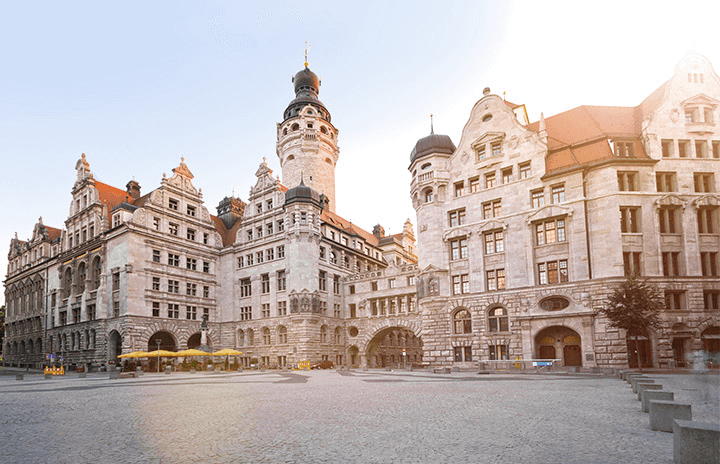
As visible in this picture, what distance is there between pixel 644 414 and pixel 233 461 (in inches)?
405

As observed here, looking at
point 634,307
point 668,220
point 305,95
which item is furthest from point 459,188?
point 305,95

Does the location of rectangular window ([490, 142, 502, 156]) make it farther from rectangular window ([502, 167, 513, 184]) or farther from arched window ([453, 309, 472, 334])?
arched window ([453, 309, 472, 334])

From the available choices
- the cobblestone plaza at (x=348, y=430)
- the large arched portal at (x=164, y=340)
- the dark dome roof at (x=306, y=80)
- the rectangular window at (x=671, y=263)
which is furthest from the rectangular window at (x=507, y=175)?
the dark dome roof at (x=306, y=80)

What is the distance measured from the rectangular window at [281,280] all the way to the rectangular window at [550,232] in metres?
30.5

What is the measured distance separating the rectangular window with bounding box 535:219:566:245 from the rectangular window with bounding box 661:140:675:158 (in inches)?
384

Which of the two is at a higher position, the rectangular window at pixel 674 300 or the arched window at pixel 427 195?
the arched window at pixel 427 195

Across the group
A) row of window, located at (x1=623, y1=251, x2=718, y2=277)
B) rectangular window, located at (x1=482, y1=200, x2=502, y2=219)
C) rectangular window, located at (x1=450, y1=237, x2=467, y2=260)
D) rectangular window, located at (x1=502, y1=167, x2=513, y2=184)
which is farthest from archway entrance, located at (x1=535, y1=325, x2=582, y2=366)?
rectangular window, located at (x1=502, y1=167, x2=513, y2=184)

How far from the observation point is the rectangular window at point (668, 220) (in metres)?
40.2

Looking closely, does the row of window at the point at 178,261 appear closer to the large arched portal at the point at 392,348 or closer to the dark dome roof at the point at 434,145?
the large arched portal at the point at 392,348

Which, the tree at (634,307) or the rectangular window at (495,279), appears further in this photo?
the rectangular window at (495,279)

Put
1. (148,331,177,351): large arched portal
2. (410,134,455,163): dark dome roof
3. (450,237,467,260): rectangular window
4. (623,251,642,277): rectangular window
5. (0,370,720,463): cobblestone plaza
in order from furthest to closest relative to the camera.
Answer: (148,331,177,351): large arched portal → (410,134,455,163): dark dome roof → (450,237,467,260): rectangular window → (623,251,642,277): rectangular window → (0,370,720,463): cobblestone plaza

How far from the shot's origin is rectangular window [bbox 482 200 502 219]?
46.8 meters

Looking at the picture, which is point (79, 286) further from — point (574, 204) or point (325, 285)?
point (574, 204)

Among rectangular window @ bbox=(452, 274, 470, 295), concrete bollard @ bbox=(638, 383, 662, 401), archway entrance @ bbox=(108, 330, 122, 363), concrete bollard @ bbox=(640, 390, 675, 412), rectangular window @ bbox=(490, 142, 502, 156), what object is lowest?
archway entrance @ bbox=(108, 330, 122, 363)
